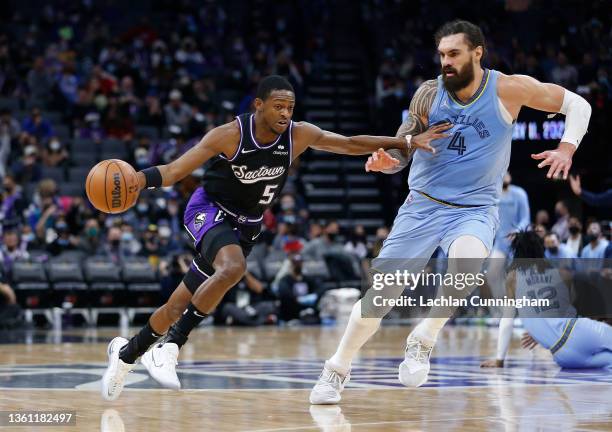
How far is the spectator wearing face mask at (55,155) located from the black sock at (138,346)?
12.8 meters

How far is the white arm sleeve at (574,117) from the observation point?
6250mm

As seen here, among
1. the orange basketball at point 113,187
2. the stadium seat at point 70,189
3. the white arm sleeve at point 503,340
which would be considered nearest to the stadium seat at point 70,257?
the stadium seat at point 70,189

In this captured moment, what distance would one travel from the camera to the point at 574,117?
6.26m

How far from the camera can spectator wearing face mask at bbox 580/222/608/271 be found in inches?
505

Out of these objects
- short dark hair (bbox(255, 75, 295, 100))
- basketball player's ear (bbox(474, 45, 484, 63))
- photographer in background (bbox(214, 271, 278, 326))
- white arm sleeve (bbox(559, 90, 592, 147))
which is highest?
basketball player's ear (bbox(474, 45, 484, 63))

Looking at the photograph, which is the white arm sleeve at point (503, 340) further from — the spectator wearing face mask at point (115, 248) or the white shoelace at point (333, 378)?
the spectator wearing face mask at point (115, 248)

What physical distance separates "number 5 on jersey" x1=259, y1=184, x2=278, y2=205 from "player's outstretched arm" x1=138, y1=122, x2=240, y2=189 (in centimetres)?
35

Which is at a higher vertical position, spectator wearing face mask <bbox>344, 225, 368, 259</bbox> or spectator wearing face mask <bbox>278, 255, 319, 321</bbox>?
spectator wearing face mask <bbox>344, 225, 368, 259</bbox>

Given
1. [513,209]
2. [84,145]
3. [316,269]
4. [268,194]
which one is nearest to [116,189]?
[268,194]

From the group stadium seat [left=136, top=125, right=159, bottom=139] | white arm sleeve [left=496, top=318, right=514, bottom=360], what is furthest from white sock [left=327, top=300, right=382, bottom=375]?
stadium seat [left=136, top=125, right=159, bottom=139]

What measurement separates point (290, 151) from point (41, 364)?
3.80 metres

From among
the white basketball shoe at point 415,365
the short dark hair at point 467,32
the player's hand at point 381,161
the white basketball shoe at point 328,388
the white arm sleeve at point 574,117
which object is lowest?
the white basketball shoe at point 328,388

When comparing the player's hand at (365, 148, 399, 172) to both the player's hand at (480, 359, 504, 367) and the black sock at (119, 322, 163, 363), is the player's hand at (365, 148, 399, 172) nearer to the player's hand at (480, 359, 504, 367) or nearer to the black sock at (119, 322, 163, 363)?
the black sock at (119, 322, 163, 363)

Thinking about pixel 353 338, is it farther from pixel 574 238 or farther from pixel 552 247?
pixel 574 238
